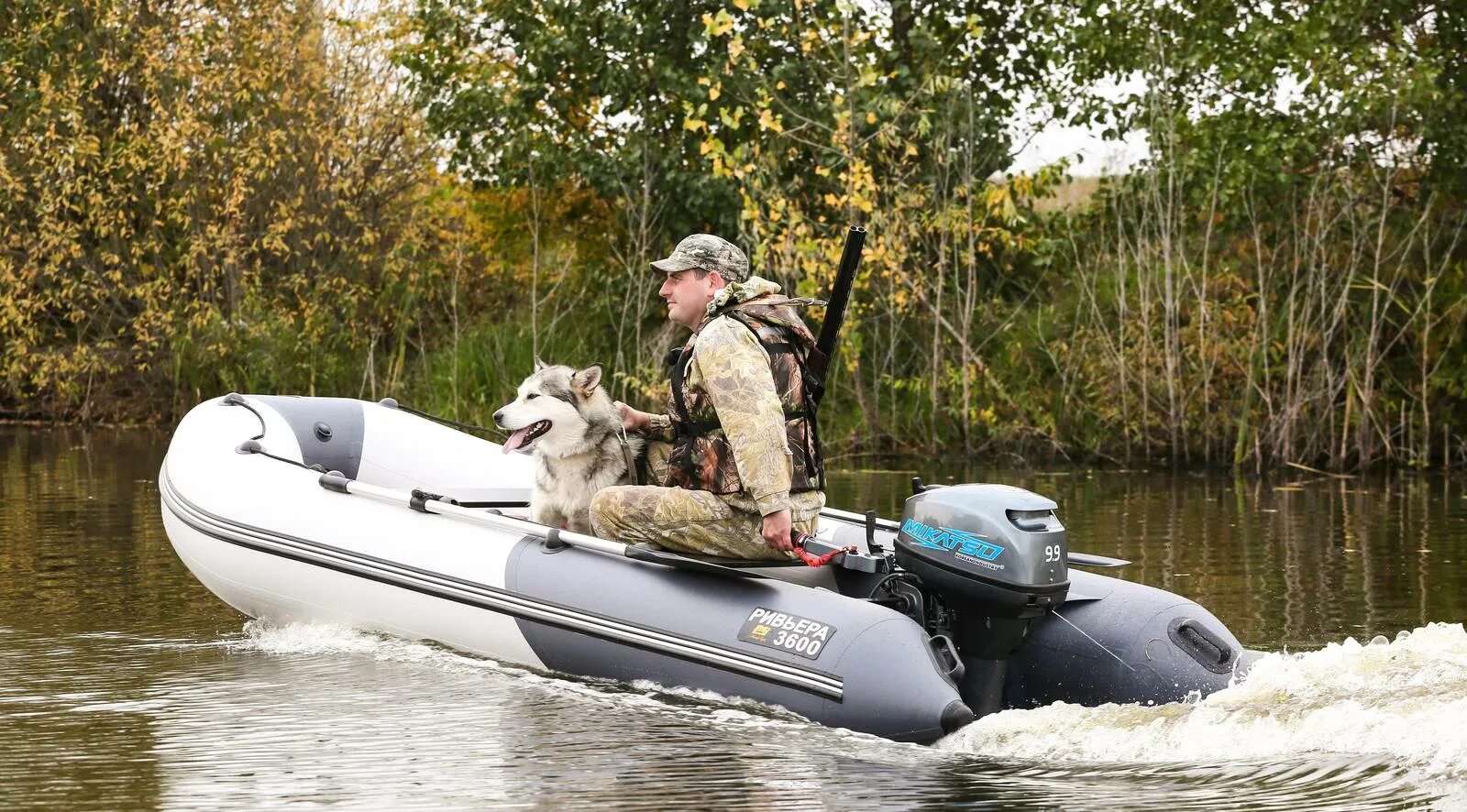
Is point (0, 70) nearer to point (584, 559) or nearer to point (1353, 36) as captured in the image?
point (1353, 36)

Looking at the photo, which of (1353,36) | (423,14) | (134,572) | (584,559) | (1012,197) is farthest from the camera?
(423,14)

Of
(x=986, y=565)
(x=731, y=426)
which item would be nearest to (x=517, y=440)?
(x=731, y=426)

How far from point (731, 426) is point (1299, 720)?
1721 millimetres

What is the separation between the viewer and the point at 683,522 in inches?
213

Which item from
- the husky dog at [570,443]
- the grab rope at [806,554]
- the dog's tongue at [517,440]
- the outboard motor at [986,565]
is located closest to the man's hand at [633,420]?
the husky dog at [570,443]

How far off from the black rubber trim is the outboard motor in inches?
17.2

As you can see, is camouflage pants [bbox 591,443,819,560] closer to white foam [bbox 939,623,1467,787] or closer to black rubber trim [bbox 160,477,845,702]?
black rubber trim [bbox 160,477,845,702]

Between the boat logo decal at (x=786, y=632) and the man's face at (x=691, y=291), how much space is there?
904mm

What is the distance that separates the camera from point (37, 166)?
688 inches

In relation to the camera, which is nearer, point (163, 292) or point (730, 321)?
point (730, 321)

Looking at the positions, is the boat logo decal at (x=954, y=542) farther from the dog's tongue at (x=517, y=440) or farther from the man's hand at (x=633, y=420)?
the dog's tongue at (x=517, y=440)

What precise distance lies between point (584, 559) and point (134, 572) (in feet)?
10.8

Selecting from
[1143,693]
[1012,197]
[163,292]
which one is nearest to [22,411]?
[163,292]

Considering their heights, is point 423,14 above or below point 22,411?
above
